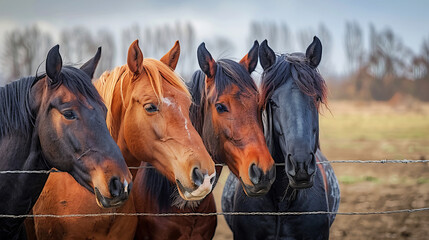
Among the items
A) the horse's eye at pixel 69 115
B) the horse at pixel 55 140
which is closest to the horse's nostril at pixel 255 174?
the horse at pixel 55 140

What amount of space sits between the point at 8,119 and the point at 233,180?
242 cm

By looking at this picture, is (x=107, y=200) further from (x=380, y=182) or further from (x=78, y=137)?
(x=380, y=182)

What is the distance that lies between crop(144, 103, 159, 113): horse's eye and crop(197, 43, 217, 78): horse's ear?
63 centimetres

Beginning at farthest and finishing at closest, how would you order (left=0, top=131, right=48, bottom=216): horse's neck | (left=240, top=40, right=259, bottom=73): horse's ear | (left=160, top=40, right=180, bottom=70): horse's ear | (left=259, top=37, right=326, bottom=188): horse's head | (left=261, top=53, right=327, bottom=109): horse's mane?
(left=240, top=40, right=259, bottom=73): horse's ear
(left=160, top=40, right=180, bottom=70): horse's ear
(left=261, top=53, right=327, bottom=109): horse's mane
(left=259, top=37, right=326, bottom=188): horse's head
(left=0, top=131, right=48, bottom=216): horse's neck

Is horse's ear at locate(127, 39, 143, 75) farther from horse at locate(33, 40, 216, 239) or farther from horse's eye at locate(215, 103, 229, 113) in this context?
horse's eye at locate(215, 103, 229, 113)

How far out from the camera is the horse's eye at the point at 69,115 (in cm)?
275

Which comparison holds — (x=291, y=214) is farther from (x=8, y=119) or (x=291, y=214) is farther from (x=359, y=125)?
(x=359, y=125)

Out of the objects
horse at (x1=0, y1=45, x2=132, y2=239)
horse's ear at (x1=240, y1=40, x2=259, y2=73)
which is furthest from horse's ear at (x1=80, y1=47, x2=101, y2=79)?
horse's ear at (x1=240, y1=40, x2=259, y2=73)

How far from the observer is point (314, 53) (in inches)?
144

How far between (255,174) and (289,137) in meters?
0.37

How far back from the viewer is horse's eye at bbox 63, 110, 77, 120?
2.75 meters

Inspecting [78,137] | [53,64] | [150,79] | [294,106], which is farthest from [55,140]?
[294,106]

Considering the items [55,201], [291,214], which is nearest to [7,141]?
[55,201]

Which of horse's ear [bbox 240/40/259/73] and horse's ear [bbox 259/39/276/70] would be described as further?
horse's ear [bbox 240/40/259/73]
